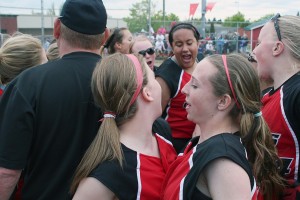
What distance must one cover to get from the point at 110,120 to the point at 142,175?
0.32m

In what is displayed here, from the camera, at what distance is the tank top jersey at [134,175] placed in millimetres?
1704

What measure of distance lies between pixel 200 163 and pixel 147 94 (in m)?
0.53

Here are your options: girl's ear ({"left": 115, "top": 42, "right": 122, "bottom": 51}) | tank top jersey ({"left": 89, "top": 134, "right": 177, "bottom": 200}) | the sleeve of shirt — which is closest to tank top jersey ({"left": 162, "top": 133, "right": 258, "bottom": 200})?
tank top jersey ({"left": 89, "top": 134, "right": 177, "bottom": 200})

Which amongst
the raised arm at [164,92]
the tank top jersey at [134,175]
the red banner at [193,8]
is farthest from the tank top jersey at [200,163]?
the red banner at [193,8]

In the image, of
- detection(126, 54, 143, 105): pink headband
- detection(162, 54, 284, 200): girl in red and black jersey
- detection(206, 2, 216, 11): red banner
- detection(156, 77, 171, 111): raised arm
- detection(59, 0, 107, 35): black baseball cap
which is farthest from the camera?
detection(206, 2, 216, 11): red banner

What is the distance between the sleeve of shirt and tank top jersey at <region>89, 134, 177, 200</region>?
1.43ft

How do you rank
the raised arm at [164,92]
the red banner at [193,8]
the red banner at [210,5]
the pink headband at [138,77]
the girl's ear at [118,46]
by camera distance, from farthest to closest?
the red banner at [210,5], the red banner at [193,8], the girl's ear at [118,46], the raised arm at [164,92], the pink headband at [138,77]

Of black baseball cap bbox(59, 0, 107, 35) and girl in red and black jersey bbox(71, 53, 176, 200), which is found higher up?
black baseball cap bbox(59, 0, 107, 35)

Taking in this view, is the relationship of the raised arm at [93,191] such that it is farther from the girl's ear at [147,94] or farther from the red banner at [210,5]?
the red banner at [210,5]

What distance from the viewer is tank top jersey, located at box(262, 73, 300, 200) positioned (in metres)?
2.10

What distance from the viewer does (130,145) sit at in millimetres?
1872

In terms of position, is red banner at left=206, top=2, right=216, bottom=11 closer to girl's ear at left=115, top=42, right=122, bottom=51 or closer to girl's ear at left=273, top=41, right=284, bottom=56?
girl's ear at left=115, top=42, right=122, bottom=51

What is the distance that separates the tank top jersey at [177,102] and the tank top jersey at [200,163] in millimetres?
1836

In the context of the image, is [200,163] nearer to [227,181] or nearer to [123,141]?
[227,181]
